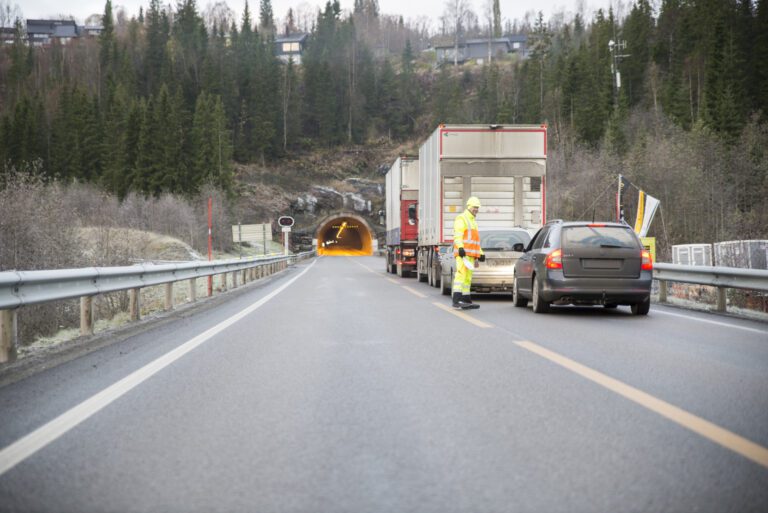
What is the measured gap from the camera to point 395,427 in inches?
182

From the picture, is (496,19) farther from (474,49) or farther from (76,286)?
(76,286)

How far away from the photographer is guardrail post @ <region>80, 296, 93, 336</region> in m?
9.66

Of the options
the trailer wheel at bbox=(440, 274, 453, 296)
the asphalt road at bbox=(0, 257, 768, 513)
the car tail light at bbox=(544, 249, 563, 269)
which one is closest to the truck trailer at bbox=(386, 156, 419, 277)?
the trailer wheel at bbox=(440, 274, 453, 296)

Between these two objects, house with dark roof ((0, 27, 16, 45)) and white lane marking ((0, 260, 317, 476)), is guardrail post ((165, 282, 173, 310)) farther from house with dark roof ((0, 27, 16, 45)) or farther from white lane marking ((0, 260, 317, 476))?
house with dark roof ((0, 27, 16, 45))

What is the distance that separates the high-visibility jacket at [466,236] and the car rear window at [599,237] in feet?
5.70

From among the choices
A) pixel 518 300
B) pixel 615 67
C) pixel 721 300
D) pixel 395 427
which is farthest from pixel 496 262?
pixel 615 67

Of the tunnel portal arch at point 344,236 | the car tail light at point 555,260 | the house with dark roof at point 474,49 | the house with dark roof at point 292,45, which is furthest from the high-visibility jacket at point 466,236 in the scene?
the house with dark roof at point 292,45

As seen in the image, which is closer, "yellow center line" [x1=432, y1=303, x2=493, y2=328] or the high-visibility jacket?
"yellow center line" [x1=432, y1=303, x2=493, y2=328]

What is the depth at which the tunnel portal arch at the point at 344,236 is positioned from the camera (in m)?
84.8

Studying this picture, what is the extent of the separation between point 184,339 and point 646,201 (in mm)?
18796

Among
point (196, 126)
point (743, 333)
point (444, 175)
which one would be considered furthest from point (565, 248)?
point (196, 126)

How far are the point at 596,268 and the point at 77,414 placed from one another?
901 cm

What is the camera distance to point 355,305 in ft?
48.3

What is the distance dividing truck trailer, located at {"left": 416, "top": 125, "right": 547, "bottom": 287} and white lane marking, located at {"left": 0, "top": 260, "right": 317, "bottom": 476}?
12263 mm
